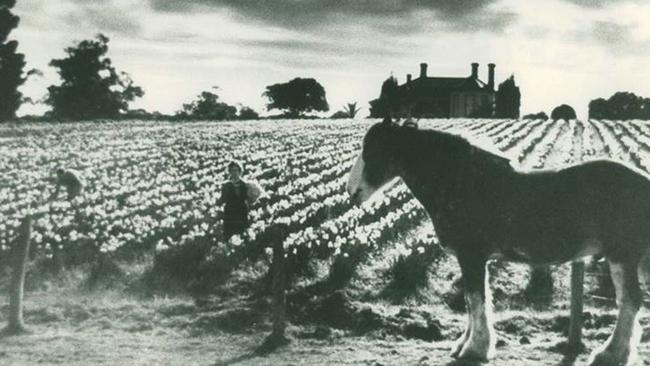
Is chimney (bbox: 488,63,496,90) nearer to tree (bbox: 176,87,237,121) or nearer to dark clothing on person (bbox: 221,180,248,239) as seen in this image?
tree (bbox: 176,87,237,121)

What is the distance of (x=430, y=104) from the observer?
17.9 feet

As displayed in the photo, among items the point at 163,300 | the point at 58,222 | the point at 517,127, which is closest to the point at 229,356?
the point at 163,300

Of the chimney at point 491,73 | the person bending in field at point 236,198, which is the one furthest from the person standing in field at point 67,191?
the chimney at point 491,73

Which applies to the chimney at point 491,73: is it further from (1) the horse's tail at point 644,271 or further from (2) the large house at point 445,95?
(1) the horse's tail at point 644,271

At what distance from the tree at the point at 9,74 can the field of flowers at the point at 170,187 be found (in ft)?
1.34

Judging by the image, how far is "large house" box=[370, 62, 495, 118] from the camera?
5152 mm

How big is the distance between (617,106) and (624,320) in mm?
2852

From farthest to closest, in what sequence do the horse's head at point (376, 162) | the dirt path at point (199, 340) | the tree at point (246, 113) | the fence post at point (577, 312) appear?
the tree at point (246, 113) → the fence post at point (577, 312) → the dirt path at point (199, 340) → the horse's head at point (376, 162)

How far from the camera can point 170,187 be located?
6590 mm

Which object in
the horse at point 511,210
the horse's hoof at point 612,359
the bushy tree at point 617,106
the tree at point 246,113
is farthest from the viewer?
the bushy tree at point 617,106

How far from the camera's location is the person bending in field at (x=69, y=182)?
625 cm

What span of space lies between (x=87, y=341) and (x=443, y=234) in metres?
2.64

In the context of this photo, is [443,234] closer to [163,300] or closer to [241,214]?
[241,214]

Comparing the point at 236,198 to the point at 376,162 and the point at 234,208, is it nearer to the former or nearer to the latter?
the point at 234,208
